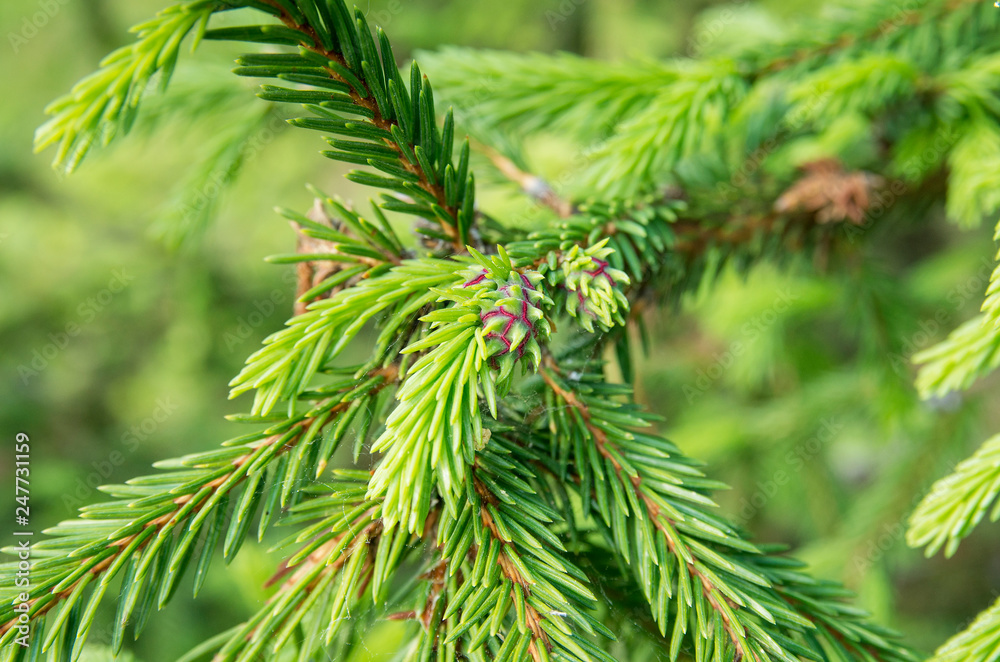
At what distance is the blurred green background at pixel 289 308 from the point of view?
161 cm

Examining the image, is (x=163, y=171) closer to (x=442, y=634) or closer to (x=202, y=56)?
(x=202, y=56)

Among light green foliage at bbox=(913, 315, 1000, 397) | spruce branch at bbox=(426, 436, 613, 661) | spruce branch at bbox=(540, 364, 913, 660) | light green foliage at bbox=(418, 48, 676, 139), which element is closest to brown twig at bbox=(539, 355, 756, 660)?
spruce branch at bbox=(540, 364, 913, 660)

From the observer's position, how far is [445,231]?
0.74 m

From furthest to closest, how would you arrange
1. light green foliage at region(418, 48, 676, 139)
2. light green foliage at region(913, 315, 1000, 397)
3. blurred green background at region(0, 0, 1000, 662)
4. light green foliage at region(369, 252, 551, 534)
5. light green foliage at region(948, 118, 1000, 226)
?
blurred green background at region(0, 0, 1000, 662), light green foliage at region(418, 48, 676, 139), light green foliage at region(948, 118, 1000, 226), light green foliage at region(913, 315, 1000, 397), light green foliage at region(369, 252, 551, 534)

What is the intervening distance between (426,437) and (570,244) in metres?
0.31

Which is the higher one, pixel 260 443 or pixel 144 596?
pixel 260 443

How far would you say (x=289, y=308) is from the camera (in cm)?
298

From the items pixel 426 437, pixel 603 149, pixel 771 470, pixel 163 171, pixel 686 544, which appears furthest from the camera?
pixel 163 171

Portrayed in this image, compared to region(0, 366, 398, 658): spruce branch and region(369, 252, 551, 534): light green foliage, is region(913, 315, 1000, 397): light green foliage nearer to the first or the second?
region(369, 252, 551, 534): light green foliage

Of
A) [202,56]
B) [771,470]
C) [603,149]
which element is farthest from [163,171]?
[771,470]

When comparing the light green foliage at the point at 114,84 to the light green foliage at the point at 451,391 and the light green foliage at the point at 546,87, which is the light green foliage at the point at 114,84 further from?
the light green foliage at the point at 546,87

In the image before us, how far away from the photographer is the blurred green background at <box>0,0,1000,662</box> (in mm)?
1613

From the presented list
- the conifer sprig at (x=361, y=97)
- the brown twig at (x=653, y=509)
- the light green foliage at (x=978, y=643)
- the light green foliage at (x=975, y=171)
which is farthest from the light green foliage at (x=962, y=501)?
the conifer sprig at (x=361, y=97)

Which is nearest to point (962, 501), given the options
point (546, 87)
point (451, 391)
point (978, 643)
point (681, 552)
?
point (978, 643)
